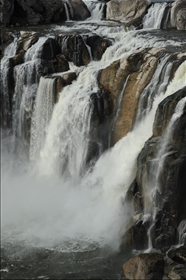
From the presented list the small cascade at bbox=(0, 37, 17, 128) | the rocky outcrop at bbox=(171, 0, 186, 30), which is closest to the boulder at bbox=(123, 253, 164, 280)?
the small cascade at bbox=(0, 37, 17, 128)

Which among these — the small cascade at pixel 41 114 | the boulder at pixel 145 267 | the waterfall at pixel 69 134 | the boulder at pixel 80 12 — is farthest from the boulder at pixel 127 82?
the boulder at pixel 80 12

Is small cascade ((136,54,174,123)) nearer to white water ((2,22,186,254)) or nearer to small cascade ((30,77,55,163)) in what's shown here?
Result: white water ((2,22,186,254))

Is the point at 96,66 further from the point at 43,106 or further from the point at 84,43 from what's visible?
the point at 43,106

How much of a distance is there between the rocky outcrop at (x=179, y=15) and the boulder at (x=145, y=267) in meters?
16.7

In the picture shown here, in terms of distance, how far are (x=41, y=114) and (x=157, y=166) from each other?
8.35m

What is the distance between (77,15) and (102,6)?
2024 millimetres

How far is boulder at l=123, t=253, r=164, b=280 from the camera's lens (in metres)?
12.9

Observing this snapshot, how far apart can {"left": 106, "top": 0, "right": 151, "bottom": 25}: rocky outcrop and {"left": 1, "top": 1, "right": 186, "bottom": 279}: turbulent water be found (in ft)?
16.0

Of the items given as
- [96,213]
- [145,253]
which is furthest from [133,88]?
[145,253]

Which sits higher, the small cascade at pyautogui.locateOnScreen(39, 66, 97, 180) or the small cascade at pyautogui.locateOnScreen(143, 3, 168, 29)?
the small cascade at pyautogui.locateOnScreen(143, 3, 168, 29)

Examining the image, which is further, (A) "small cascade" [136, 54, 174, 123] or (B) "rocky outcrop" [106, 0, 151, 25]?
(B) "rocky outcrop" [106, 0, 151, 25]

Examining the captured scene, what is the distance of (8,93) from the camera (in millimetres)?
21688

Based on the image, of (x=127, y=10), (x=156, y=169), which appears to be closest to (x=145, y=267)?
(x=156, y=169)

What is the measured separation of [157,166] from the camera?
46.1 ft
